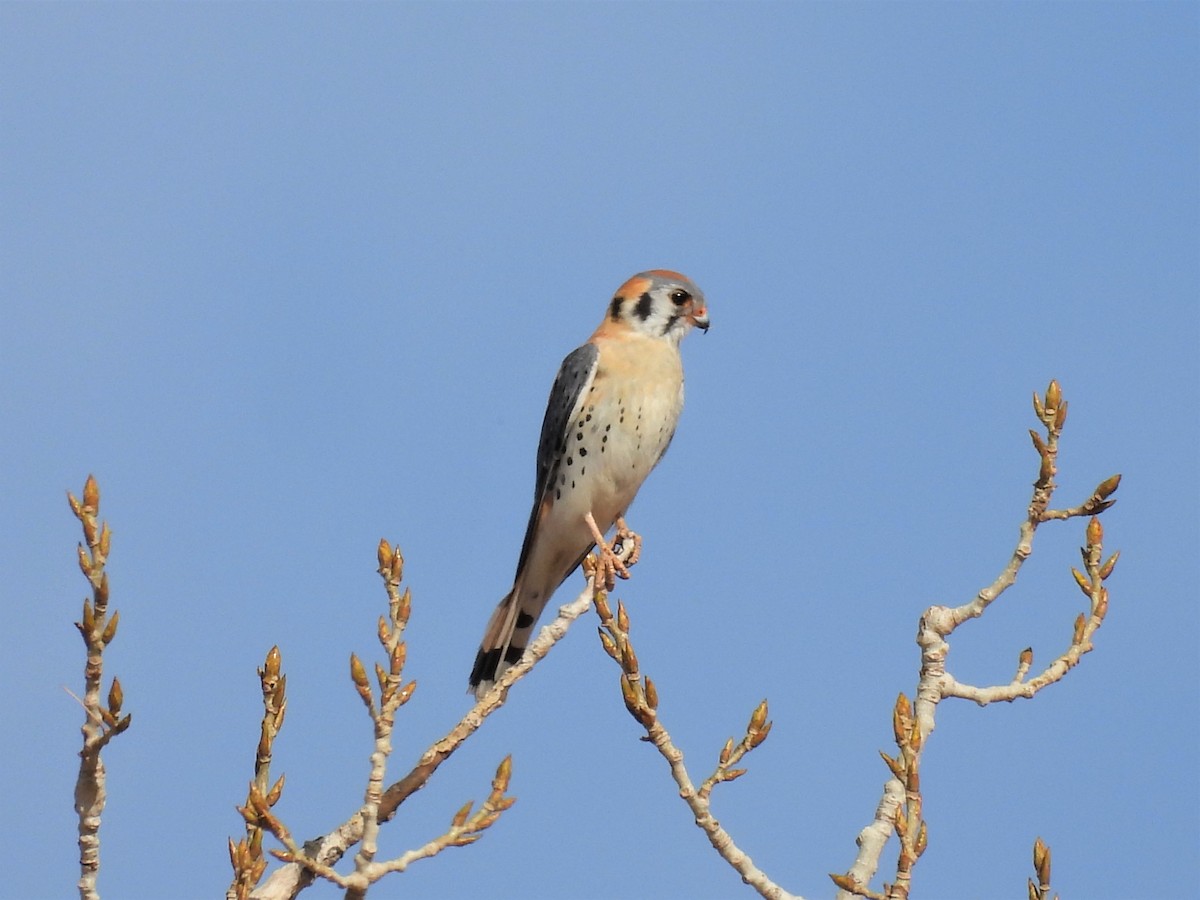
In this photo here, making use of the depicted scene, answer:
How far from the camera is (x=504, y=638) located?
18.3 feet

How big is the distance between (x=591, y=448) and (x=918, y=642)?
230cm

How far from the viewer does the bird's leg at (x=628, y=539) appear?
5301 millimetres

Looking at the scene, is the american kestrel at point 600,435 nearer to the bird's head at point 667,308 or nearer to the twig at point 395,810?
the bird's head at point 667,308

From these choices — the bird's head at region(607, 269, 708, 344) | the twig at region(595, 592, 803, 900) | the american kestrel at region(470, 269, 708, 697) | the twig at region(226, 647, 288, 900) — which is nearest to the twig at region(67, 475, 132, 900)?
the twig at region(226, 647, 288, 900)

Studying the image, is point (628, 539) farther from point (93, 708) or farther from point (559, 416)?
point (93, 708)

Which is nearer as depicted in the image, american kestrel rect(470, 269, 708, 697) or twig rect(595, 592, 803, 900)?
twig rect(595, 592, 803, 900)

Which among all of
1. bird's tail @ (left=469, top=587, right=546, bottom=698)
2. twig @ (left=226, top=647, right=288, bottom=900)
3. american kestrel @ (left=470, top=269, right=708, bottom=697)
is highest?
american kestrel @ (left=470, top=269, right=708, bottom=697)

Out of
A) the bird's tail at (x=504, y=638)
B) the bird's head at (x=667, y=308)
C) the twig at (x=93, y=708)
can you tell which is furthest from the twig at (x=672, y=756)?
the bird's head at (x=667, y=308)

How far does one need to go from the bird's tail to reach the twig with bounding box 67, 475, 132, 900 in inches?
95.4

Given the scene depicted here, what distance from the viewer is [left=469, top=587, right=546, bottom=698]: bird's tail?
5.39 m

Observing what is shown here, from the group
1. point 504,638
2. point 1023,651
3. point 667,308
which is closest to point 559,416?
point 667,308

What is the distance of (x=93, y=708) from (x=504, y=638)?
9.12 ft

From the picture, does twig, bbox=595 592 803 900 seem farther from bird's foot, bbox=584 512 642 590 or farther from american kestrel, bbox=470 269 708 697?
american kestrel, bbox=470 269 708 697

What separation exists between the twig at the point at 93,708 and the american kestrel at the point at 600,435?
2692 mm
